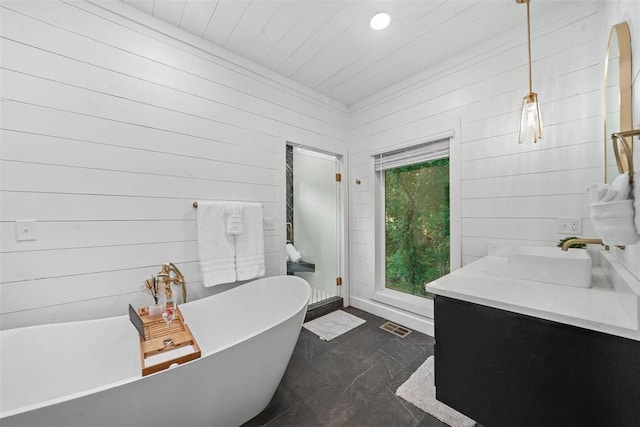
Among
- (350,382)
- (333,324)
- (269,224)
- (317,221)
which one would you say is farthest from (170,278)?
(317,221)

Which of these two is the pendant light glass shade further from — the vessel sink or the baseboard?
the baseboard

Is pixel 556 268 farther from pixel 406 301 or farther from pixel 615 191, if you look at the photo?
pixel 406 301

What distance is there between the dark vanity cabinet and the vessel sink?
0.38 m

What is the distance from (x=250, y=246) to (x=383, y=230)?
152 cm

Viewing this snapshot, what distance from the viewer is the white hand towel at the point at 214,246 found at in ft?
6.33

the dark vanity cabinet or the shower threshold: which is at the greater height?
the dark vanity cabinet

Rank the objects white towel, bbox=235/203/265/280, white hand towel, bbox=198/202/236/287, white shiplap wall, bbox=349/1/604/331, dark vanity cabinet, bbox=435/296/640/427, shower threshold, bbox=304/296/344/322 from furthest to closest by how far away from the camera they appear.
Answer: shower threshold, bbox=304/296/344/322, white towel, bbox=235/203/265/280, white hand towel, bbox=198/202/236/287, white shiplap wall, bbox=349/1/604/331, dark vanity cabinet, bbox=435/296/640/427

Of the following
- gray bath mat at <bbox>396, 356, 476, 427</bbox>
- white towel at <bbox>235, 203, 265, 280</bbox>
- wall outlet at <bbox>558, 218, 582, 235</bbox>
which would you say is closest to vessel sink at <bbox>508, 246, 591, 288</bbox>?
wall outlet at <bbox>558, 218, 582, 235</bbox>

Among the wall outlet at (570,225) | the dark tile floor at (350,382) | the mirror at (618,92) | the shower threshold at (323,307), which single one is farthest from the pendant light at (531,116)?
the shower threshold at (323,307)

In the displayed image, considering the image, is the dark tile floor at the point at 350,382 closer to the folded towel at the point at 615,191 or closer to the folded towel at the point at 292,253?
the folded towel at the point at 292,253

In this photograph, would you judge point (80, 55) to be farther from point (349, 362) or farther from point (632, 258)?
point (632, 258)

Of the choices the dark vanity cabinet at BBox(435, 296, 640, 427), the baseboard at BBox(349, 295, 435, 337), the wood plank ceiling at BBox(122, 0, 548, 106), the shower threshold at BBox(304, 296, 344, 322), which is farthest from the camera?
the shower threshold at BBox(304, 296, 344, 322)

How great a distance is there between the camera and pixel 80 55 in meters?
Answer: 1.53

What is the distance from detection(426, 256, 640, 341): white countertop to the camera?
677 mm
